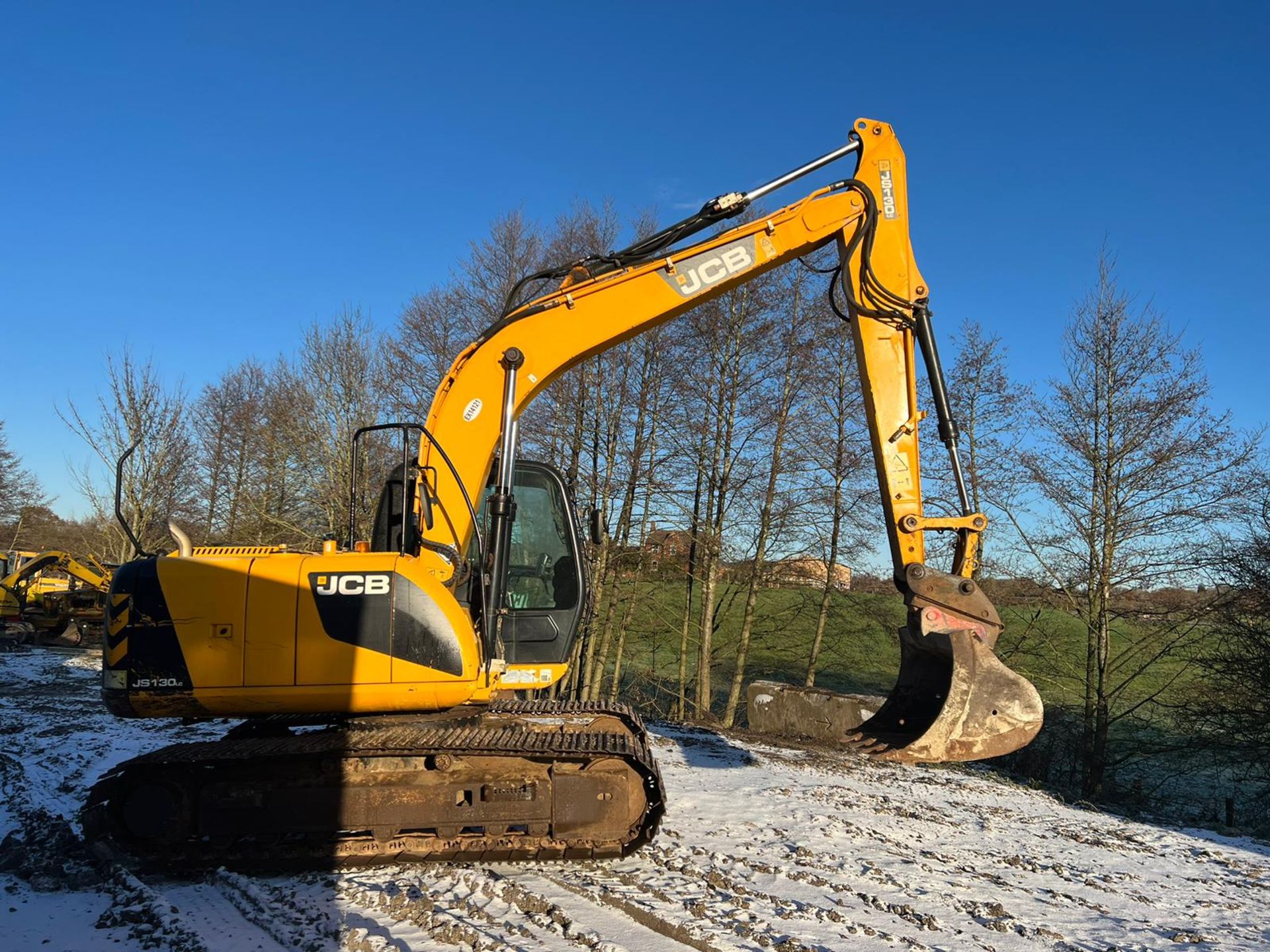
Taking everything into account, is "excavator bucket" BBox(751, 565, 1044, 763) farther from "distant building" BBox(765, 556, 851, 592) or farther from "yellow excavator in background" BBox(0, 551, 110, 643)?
"yellow excavator in background" BBox(0, 551, 110, 643)

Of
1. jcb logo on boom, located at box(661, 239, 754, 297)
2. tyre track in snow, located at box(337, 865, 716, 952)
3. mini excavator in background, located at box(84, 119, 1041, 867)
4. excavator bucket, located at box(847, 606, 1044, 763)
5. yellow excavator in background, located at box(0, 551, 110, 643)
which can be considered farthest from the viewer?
yellow excavator in background, located at box(0, 551, 110, 643)

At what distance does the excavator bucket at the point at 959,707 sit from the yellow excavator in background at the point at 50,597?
2115 cm

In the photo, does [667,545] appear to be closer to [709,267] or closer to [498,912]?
[709,267]

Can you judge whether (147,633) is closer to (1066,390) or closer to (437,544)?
(437,544)

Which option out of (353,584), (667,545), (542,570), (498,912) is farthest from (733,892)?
(667,545)

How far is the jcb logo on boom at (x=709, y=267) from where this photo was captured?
5648 millimetres

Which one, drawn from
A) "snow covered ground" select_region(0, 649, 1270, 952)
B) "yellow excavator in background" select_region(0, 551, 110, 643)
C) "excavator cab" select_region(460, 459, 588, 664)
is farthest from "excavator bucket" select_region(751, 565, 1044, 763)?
"yellow excavator in background" select_region(0, 551, 110, 643)

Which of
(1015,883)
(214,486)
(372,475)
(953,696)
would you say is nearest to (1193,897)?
(1015,883)

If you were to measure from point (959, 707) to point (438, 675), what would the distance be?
2881 mm

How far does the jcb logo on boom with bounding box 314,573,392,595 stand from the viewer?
4848 millimetres

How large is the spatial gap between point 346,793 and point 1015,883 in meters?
3.94

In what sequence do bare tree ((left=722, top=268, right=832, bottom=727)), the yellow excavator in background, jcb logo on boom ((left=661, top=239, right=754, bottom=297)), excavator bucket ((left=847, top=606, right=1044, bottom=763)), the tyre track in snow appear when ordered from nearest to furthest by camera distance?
the tyre track in snow → excavator bucket ((left=847, top=606, right=1044, bottom=763)) → jcb logo on boom ((left=661, top=239, right=754, bottom=297)) → bare tree ((left=722, top=268, right=832, bottom=727)) → the yellow excavator in background

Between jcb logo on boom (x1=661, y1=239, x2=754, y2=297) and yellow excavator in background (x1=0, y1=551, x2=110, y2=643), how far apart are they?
2007cm

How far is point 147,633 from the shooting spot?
4.82 metres
